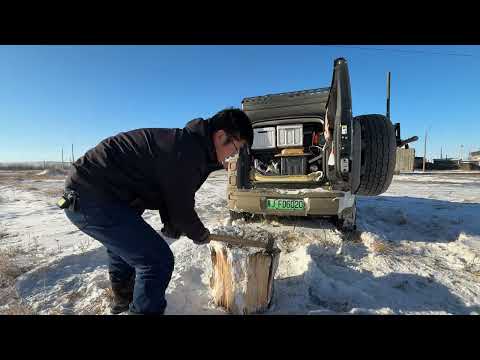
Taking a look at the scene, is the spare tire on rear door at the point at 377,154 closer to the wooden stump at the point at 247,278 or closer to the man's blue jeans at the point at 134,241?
the wooden stump at the point at 247,278

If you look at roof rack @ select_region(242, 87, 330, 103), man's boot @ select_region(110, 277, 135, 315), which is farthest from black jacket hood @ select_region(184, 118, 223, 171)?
roof rack @ select_region(242, 87, 330, 103)

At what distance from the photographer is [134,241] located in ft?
5.04

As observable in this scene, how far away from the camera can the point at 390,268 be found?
2.69 m

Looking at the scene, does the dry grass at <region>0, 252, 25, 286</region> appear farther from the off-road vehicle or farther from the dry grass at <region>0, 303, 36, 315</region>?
the off-road vehicle

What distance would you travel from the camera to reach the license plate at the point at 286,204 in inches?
135

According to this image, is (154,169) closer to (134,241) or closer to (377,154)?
(134,241)

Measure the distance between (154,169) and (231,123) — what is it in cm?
52

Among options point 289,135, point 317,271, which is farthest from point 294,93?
point 317,271
